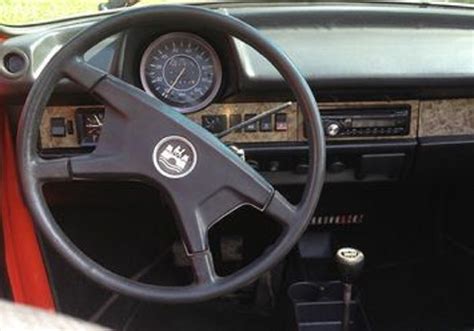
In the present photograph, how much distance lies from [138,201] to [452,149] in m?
0.95

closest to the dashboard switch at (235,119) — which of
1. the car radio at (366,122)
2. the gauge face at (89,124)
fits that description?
the car radio at (366,122)

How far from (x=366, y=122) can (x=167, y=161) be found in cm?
68

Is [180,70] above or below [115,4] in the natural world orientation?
below

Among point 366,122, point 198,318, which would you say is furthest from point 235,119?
point 198,318

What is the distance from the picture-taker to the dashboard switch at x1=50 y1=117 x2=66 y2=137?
2.10 meters

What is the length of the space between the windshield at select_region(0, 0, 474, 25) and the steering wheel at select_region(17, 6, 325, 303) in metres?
0.73

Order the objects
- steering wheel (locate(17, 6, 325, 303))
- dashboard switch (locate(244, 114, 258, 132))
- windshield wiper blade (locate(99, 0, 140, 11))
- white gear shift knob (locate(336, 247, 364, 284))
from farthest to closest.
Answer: windshield wiper blade (locate(99, 0, 140, 11)) → white gear shift knob (locate(336, 247, 364, 284)) → dashboard switch (locate(244, 114, 258, 132)) → steering wheel (locate(17, 6, 325, 303))

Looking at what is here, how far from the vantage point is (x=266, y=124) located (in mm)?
2125

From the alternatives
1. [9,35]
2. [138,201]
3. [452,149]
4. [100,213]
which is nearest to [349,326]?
[452,149]

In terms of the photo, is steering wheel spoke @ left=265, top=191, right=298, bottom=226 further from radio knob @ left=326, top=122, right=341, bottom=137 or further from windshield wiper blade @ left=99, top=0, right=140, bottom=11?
windshield wiper blade @ left=99, top=0, right=140, bottom=11

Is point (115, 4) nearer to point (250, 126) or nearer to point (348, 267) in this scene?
point (250, 126)

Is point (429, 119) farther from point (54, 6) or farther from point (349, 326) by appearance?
point (54, 6)

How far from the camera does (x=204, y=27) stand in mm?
1766

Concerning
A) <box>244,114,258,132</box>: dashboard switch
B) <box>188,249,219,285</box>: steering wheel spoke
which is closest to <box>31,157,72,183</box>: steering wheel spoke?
<box>188,249,219,285</box>: steering wheel spoke
